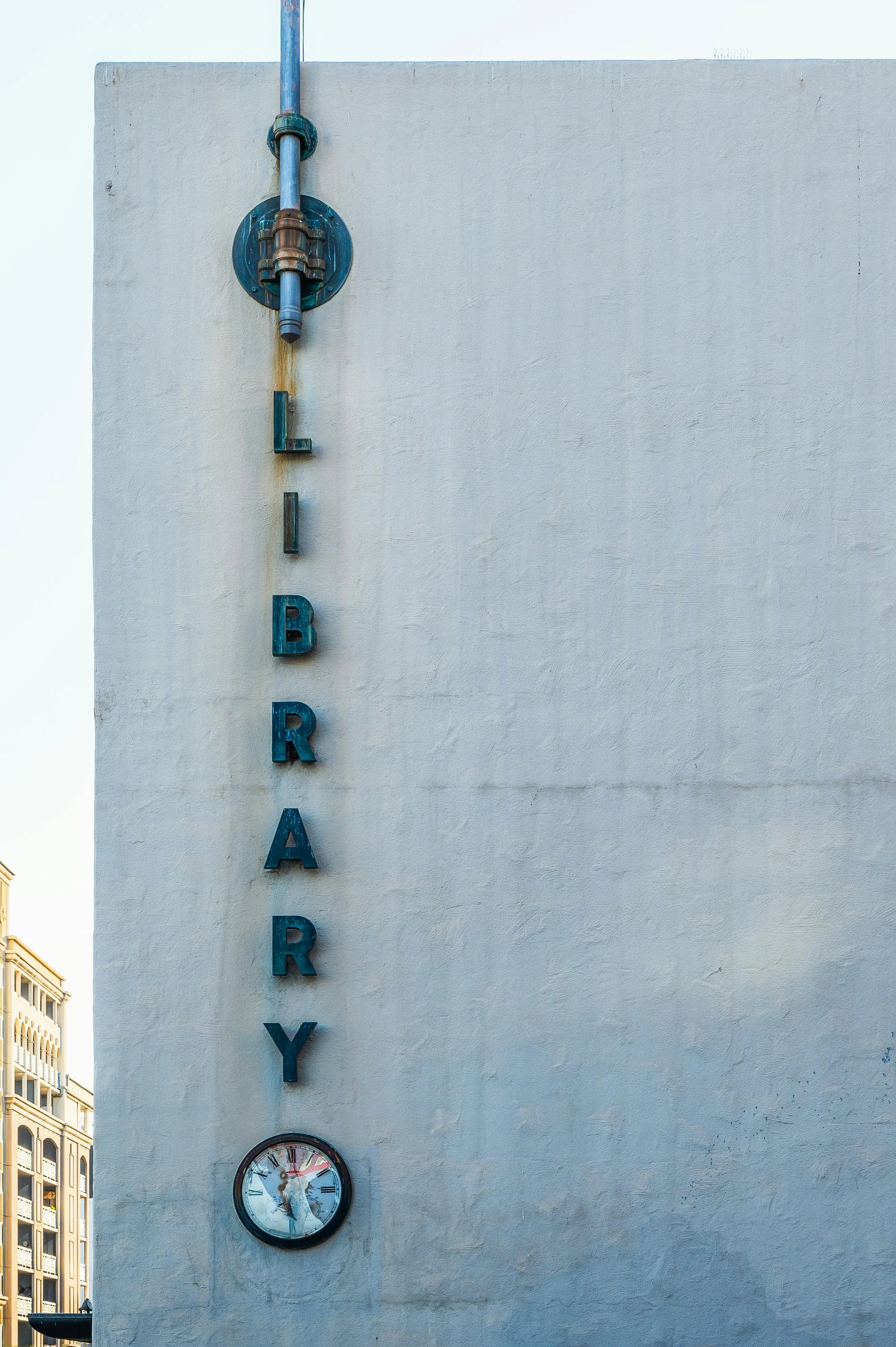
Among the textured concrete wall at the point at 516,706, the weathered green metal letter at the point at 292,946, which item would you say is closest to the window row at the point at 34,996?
the textured concrete wall at the point at 516,706

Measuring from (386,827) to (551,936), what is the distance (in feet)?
4.45

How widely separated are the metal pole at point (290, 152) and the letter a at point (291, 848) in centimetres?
355

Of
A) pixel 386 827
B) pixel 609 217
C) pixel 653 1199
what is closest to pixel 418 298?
pixel 609 217

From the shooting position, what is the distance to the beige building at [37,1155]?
72375 mm

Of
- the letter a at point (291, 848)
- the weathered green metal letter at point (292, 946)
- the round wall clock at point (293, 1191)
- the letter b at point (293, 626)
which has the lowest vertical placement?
the round wall clock at point (293, 1191)

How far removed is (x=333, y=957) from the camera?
10.9 meters

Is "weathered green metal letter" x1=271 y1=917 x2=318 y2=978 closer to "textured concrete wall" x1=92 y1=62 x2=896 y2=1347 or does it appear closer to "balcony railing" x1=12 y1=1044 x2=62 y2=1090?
"textured concrete wall" x1=92 y1=62 x2=896 y2=1347

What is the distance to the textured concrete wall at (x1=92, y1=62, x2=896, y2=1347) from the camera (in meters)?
10.6

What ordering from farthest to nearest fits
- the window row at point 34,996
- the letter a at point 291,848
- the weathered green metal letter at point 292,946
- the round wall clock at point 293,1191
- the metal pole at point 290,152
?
1. the window row at point 34,996
2. the metal pole at point 290,152
3. the letter a at point 291,848
4. the weathered green metal letter at point 292,946
5. the round wall clock at point 293,1191

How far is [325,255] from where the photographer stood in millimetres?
11812

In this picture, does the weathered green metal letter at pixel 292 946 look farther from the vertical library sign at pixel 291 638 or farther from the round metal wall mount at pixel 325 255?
the round metal wall mount at pixel 325 255

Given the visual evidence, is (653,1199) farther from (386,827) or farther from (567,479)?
(567,479)

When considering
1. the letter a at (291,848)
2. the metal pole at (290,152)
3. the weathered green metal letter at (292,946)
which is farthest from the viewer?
the metal pole at (290,152)

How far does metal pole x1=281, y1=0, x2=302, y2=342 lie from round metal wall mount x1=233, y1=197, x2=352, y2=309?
0.35 ft
